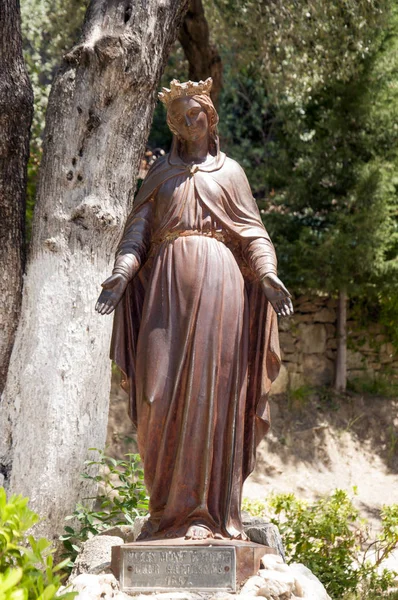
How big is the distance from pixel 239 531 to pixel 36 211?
148 inches

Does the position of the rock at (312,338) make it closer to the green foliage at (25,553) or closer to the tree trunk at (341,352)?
the tree trunk at (341,352)

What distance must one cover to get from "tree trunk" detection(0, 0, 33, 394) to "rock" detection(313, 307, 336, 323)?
6533 mm

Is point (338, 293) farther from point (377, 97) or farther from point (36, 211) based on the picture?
point (36, 211)

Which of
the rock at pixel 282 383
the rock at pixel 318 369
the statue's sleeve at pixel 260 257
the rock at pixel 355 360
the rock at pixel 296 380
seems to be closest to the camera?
the statue's sleeve at pixel 260 257

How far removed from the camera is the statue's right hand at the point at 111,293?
4.35 metres

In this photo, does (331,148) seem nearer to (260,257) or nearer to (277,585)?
(260,257)

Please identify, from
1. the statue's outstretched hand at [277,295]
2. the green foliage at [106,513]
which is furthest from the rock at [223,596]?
the green foliage at [106,513]

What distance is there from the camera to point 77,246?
270 inches

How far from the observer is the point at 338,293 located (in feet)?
40.4

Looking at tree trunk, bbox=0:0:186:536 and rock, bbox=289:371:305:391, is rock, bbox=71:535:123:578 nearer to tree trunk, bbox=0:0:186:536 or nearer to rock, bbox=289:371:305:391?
tree trunk, bbox=0:0:186:536

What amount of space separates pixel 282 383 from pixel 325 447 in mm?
1101

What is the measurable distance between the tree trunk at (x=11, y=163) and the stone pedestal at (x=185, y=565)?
3.11 metres

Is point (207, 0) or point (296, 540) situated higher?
point (207, 0)

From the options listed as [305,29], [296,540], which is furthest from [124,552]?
[305,29]
